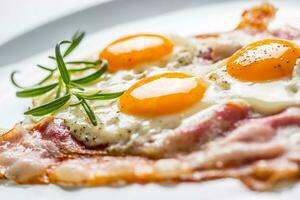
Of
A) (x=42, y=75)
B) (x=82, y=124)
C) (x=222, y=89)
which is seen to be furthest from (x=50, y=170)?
(x=42, y=75)

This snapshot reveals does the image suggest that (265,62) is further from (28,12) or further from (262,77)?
(28,12)

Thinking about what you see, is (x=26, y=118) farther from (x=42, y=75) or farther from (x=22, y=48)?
(x=22, y=48)

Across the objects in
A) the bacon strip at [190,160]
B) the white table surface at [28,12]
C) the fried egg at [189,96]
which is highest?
the white table surface at [28,12]

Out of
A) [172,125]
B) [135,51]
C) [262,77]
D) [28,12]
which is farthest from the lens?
[28,12]

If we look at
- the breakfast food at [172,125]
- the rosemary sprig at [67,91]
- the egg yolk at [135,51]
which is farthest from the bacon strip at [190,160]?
the egg yolk at [135,51]

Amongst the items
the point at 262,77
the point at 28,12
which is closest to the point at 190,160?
the point at 262,77

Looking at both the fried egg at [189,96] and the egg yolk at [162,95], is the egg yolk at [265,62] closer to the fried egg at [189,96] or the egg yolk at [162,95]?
the fried egg at [189,96]

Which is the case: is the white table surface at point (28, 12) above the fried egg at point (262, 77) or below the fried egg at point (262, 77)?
above
